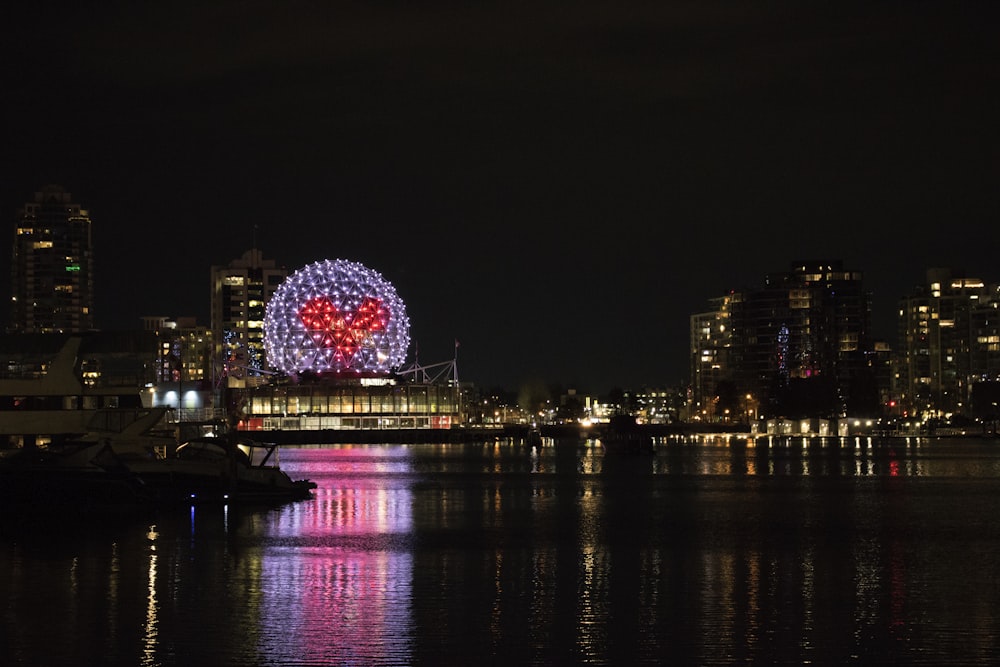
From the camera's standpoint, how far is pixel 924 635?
30.6 meters

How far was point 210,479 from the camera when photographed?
2667 inches

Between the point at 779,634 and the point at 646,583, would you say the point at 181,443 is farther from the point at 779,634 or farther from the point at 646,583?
the point at 779,634

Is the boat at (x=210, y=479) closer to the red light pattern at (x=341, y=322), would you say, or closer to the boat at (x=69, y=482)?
the boat at (x=69, y=482)

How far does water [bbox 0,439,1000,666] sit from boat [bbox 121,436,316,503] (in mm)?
2197

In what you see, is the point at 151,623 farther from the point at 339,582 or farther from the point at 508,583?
the point at 508,583

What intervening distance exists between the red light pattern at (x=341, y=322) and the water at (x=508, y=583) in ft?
348

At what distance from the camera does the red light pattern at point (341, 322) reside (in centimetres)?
18050

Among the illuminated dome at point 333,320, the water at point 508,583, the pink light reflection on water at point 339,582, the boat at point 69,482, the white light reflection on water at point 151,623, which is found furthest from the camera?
the illuminated dome at point 333,320

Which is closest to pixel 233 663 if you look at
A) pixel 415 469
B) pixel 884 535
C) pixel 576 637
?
pixel 576 637

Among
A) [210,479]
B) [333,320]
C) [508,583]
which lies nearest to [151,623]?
[508,583]

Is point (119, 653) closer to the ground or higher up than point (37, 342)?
closer to the ground

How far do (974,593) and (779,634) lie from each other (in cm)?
882

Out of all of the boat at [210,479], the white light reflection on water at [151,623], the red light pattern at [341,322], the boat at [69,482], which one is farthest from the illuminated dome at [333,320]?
the white light reflection on water at [151,623]

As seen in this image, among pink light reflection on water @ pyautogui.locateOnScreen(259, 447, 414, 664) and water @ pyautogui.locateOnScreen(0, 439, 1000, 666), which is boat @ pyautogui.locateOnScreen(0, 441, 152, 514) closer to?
water @ pyautogui.locateOnScreen(0, 439, 1000, 666)
